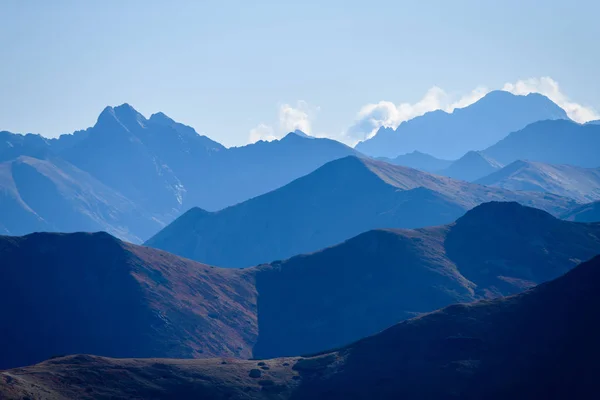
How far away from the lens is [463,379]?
650 ft

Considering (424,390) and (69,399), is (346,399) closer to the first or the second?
(424,390)

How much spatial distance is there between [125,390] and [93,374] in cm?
928

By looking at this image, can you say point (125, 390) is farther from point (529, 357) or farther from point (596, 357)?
point (596, 357)

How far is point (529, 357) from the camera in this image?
198250 mm

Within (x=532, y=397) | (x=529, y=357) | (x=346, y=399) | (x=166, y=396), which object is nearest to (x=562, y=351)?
(x=529, y=357)

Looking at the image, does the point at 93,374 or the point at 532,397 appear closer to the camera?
the point at 532,397

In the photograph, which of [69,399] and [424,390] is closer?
[69,399]

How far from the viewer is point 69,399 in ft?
594

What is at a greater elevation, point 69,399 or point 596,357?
point 596,357

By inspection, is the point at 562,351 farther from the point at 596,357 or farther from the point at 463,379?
the point at 463,379

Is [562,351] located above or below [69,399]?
above

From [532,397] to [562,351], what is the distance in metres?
19.9

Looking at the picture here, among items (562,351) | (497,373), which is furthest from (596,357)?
(497,373)

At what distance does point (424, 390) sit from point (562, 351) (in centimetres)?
3372
